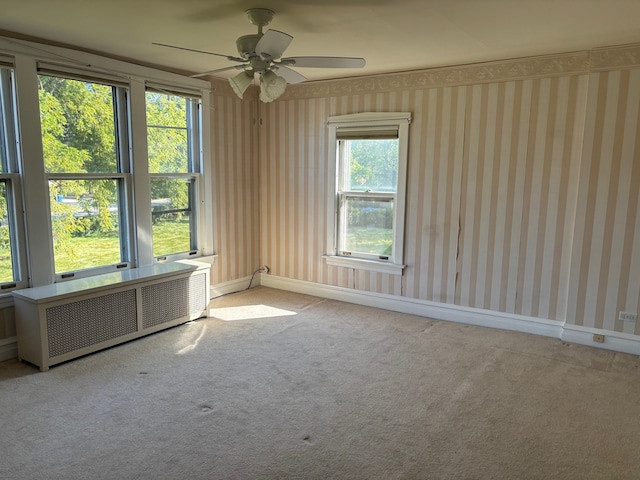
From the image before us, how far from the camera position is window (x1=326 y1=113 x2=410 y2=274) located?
15.5 ft

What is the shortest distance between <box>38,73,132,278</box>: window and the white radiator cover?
1.14 feet

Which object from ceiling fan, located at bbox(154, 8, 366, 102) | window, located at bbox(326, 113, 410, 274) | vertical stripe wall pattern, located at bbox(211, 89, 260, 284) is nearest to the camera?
ceiling fan, located at bbox(154, 8, 366, 102)

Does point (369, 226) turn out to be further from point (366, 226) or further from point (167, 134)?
point (167, 134)

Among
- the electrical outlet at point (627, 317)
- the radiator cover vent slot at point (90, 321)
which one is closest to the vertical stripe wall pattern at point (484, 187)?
the electrical outlet at point (627, 317)

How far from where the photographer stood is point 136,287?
385 cm

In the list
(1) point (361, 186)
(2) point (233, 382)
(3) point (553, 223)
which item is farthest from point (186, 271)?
(3) point (553, 223)

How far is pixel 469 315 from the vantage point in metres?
4.50

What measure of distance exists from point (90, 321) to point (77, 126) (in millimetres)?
1623

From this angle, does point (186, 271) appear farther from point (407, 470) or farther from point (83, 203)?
point (407, 470)

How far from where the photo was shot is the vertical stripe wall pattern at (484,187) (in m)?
3.96

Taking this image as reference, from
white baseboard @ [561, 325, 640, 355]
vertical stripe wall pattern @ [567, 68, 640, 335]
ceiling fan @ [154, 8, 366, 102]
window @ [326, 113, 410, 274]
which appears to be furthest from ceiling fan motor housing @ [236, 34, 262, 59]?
white baseboard @ [561, 325, 640, 355]

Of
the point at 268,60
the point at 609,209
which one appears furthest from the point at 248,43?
the point at 609,209

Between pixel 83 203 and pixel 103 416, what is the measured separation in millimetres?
1974

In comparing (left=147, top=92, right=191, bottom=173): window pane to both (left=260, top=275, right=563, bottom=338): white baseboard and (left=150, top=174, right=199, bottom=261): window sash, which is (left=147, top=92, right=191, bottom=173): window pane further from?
(left=260, top=275, right=563, bottom=338): white baseboard
